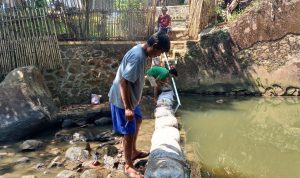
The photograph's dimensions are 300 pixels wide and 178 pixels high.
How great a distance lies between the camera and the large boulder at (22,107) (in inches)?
237

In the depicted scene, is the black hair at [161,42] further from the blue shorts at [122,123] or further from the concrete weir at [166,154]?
the concrete weir at [166,154]

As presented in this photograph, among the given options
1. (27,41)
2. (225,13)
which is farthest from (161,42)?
(225,13)

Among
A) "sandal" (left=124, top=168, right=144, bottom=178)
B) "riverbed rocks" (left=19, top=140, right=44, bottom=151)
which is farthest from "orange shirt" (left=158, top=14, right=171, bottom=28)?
"sandal" (left=124, top=168, right=144, bottom=178)

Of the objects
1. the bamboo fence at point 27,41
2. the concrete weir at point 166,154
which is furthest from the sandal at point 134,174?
the bamboo fence at point 27,41

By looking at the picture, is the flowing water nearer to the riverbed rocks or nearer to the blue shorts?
the blue shorts

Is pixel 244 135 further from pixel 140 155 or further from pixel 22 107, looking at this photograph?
pixel 22 107

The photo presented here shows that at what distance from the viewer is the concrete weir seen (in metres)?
3.53

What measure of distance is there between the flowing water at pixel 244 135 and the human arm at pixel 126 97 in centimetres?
157

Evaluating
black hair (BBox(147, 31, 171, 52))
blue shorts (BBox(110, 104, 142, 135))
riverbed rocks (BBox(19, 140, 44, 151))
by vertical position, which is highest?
black hair (BBox(147, 31, 171, 52))

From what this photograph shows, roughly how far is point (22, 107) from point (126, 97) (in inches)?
117

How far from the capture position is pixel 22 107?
20.4 ft

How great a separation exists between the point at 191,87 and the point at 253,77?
1612mm

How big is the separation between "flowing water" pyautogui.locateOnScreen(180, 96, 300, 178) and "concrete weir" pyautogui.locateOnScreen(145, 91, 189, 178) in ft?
2.23

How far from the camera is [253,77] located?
9.77 m
